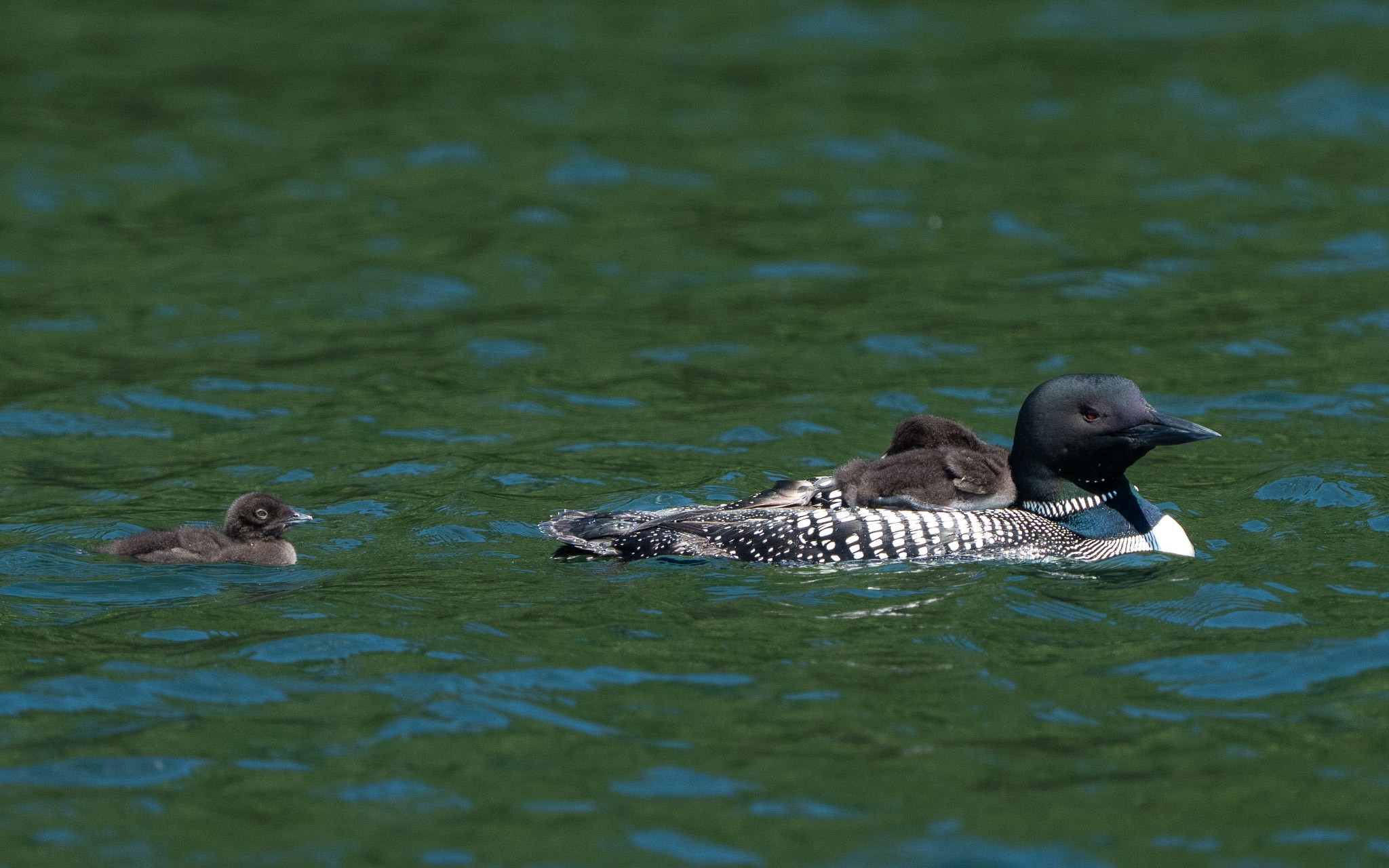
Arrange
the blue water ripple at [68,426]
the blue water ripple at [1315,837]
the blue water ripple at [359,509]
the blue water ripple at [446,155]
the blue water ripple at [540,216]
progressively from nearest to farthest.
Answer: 1. the blue water ripple at [1315,837]
2. the blue water ripple at [359,509]
3. the blue water ripple at [68,426]
4. the blue water ripple at [540,216]
5. the blue water ripple at [446,155]

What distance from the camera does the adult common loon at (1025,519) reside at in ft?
24.7

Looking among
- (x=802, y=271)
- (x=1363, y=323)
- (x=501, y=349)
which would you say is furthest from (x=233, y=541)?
(x=1363, y=323)

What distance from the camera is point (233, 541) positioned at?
25.4 ft

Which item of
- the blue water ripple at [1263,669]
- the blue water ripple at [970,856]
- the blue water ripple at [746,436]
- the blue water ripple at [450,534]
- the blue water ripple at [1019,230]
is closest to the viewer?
the blue water ripple at [970,856]

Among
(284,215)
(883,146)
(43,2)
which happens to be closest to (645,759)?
(284,215)

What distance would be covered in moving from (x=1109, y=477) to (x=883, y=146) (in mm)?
7807

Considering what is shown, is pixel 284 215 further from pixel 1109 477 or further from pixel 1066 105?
pixel 1109 477

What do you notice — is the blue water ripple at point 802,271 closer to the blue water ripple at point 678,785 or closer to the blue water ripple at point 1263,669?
the blue water ripple at point 1263,669

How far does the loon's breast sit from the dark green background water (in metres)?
0.12

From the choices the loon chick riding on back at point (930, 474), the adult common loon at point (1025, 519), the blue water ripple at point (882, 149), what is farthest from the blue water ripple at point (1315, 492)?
the blue water ripple at point (882, 149)

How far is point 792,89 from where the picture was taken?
16.7 meters

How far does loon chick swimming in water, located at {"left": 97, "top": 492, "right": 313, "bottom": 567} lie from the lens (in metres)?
7.60

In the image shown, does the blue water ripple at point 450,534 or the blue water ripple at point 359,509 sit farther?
the blue water ripple at point 359,509

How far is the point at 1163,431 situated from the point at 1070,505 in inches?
20.3
